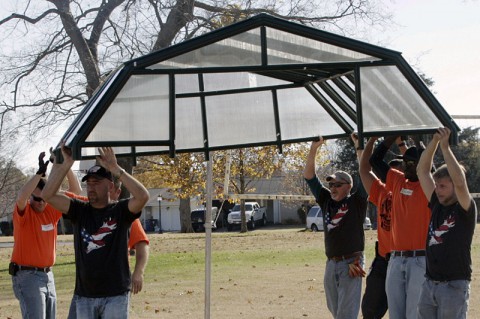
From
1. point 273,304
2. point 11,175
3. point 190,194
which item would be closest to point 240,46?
point 273,304

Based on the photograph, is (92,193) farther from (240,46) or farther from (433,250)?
(433,250)

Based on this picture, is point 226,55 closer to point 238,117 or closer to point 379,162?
point 379,162

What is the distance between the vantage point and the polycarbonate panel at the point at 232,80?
984 cm

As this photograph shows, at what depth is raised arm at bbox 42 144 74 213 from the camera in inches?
274

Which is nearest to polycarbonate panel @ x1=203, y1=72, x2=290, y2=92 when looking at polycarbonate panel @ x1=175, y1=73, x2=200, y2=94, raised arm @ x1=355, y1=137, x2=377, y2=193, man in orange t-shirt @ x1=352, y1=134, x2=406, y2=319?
polycarbonate panel @ x1=175, y1=73, x2=200, y2=94

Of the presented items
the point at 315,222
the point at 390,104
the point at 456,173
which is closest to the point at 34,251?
the point at 390,104

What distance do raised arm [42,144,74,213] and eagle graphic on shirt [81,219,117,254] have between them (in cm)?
37

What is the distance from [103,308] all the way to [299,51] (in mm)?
2735

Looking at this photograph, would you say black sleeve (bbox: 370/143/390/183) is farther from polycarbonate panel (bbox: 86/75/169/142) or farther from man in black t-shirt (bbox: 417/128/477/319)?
polycarbonate panel (bbox: 86/75/169/142)

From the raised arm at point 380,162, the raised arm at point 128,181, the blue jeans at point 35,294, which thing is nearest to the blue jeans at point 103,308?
the raised arm at point 128,181

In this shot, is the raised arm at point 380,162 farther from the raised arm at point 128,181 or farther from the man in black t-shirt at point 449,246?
the raised arm at point 128,181

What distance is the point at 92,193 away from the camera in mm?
7016

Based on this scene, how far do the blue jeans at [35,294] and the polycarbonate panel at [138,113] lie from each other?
6.68ft

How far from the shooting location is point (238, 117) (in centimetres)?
1014
